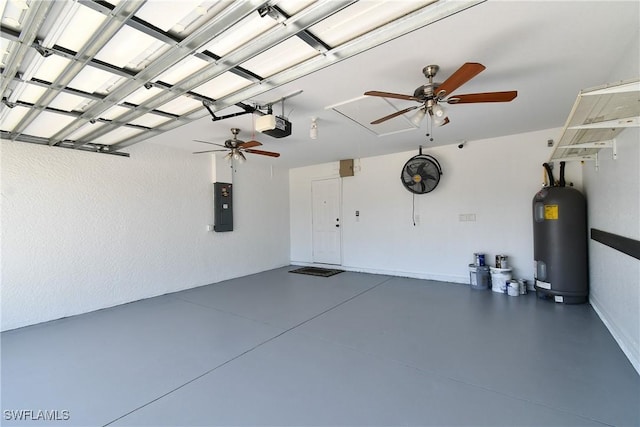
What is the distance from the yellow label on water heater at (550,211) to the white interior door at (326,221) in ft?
12.6

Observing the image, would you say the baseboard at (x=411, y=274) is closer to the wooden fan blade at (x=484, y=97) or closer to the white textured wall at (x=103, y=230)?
Answer: the white textured wall at (x=103, y=230)

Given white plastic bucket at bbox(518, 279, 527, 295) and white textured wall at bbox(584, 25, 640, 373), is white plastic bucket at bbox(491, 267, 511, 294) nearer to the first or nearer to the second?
white plastic bucket at bbox(518, 279, 527, 295)

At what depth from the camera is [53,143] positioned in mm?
3596

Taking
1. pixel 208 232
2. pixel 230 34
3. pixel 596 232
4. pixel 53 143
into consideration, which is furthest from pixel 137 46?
pixel 596 232

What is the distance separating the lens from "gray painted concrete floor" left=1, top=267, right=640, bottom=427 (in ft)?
6.06

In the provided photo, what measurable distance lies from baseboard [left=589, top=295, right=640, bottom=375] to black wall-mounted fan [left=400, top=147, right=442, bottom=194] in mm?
2778

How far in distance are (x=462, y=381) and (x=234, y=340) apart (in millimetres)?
2184

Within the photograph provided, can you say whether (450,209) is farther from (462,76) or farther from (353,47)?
(353,47)

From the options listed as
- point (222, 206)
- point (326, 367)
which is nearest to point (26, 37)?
point (326, 367)

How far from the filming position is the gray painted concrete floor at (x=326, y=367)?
1.85 metres

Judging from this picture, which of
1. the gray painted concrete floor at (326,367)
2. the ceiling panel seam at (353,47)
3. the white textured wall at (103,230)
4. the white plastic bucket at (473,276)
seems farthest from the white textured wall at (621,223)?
the white textured wall at (103,230)

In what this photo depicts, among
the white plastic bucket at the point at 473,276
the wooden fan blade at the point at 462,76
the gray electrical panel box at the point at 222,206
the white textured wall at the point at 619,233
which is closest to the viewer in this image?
the wooden fan blade at the point at 462,76

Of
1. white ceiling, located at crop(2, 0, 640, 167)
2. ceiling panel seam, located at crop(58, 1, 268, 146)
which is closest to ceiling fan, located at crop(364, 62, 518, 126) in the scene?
white ceiling, located at crop(2, 0, 640, 167)

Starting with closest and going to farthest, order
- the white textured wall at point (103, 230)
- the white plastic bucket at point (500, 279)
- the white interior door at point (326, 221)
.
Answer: the white textured wall at point (103, 230), the white plastic bucket at point (500, 279), the white interior door at point (326, 221)
